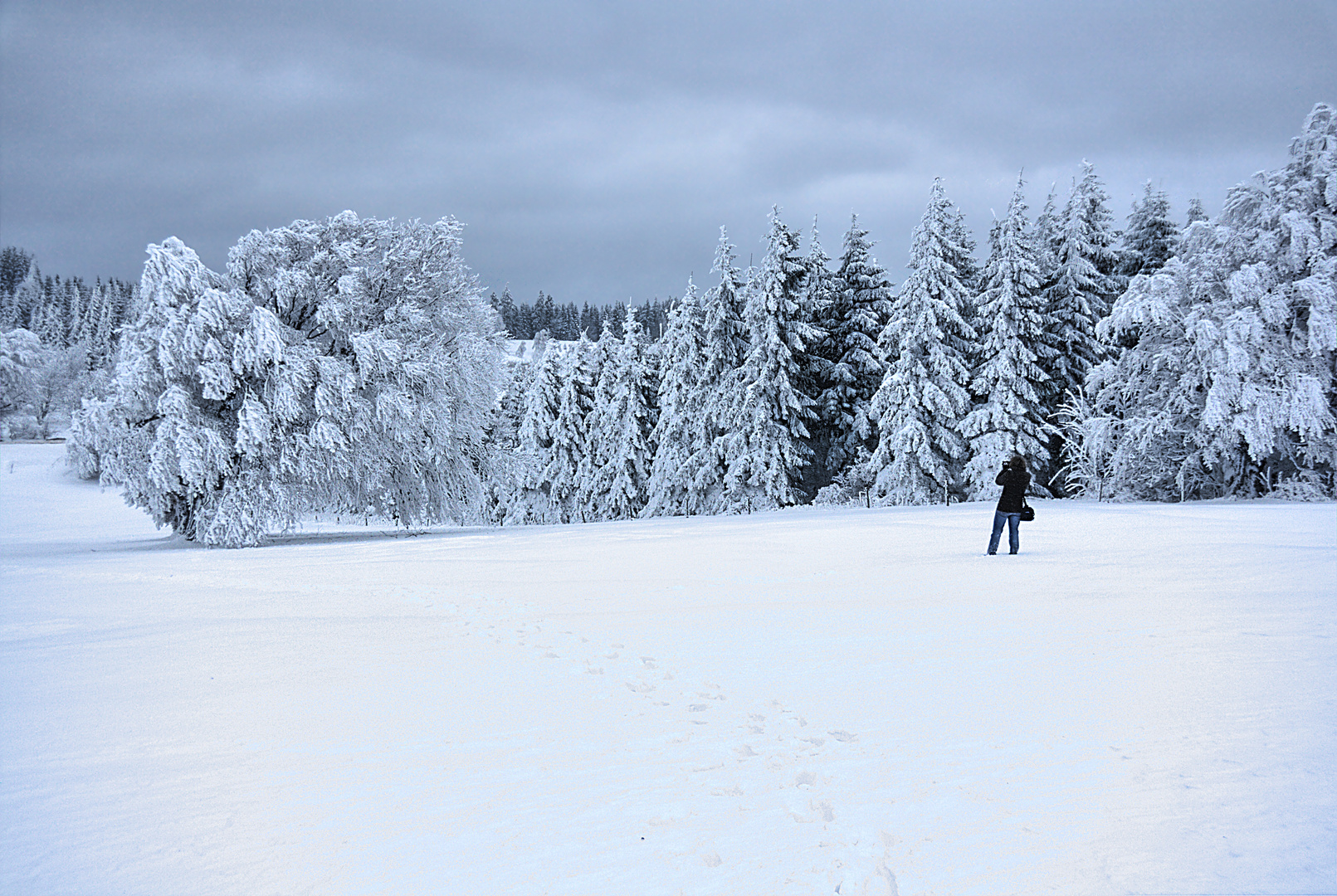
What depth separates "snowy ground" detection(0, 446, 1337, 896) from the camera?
347cm


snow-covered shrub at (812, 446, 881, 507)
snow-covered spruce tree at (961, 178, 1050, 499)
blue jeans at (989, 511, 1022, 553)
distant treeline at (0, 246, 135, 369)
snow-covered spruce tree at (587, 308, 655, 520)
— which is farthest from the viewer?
distant treeline at (0, 246, 135, 369)

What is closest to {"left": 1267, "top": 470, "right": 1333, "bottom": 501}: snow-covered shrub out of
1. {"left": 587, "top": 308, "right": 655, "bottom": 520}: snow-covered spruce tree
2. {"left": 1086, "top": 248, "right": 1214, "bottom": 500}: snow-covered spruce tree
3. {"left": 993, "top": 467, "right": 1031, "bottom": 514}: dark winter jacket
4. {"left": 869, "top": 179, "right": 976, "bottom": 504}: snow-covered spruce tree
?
{"left": 1086, "top": 248, "right": 1214, "bottom": 500}: snow-covered spruce tree

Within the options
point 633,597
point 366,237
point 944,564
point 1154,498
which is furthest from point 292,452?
point 1154,498

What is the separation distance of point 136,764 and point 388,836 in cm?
207

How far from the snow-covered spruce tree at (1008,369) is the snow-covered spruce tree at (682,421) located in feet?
38.2

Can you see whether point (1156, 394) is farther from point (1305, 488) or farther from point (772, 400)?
point (772, 400)

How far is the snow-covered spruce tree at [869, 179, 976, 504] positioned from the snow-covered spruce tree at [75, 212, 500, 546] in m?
15.0

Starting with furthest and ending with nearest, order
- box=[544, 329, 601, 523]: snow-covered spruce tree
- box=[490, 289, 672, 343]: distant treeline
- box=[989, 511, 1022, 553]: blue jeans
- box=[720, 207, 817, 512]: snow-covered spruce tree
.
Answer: box=[490, 289, 672, 343]: distant treeline → box=[544, 329, 601, 523]: snow-covered spruce tree → box=[720, 207, 817, 512]: snow-covered spruce tree → box=[989, 511, 1022, 553]: blue jeans

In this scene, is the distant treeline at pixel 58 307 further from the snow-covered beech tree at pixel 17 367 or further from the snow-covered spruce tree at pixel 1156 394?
the snow-covered spruce tree at pixel 1156 394

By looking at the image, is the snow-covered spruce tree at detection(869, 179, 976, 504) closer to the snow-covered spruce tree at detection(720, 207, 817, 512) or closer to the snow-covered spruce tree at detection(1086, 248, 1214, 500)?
the snow-covered spruce tree at detection(720, 207, 817, 512)

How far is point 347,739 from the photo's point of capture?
5.00 meters

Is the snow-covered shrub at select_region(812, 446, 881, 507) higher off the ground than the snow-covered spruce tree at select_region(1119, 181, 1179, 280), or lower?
lower

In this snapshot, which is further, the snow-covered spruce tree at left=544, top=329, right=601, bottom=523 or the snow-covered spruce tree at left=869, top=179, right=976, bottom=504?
the snow-covered spruce tree at left=544, top=329, right=601, bottom=523

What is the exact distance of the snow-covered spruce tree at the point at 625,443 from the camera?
4025 centimetres
